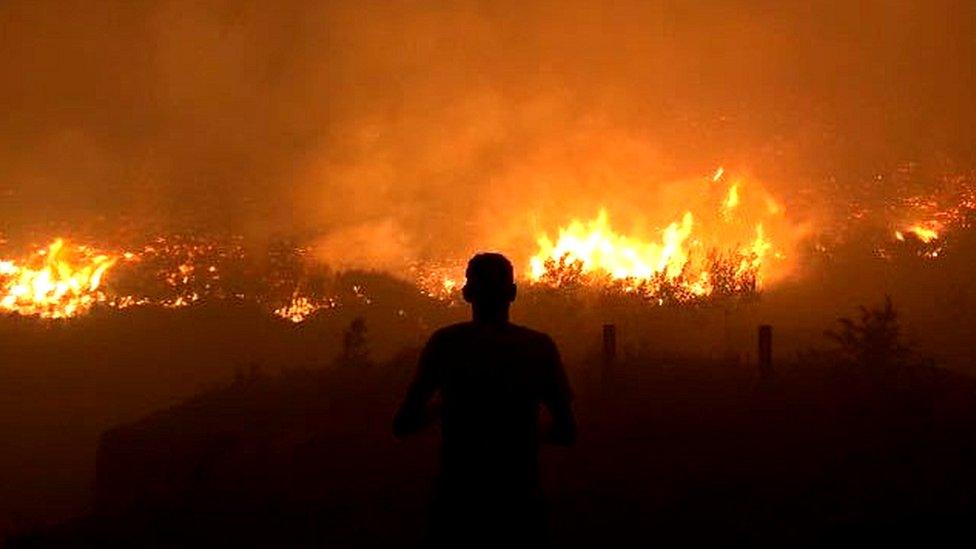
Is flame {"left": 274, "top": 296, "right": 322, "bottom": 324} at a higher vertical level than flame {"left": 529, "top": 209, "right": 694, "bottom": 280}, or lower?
lower

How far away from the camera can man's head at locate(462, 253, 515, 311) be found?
3.22m

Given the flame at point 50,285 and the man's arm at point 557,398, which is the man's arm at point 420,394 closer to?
the man's arm at point 557,398

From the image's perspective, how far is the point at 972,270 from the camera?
35406 millimetres

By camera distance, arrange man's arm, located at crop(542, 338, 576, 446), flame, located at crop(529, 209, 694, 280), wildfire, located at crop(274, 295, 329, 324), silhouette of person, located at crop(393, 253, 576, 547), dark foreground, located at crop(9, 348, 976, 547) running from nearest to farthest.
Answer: silhouette of person, located at crop(393, 253, 576, 547), man's arm, located at crop(542, 338, 576, 446), dark foreground, located at crop(9, 348, 976, 547), flame, located at crop(529, 209, 694, 280), wildfire, located at crop(274, 295, 329, 324)

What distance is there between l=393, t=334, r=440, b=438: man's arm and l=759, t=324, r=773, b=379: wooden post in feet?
45.0

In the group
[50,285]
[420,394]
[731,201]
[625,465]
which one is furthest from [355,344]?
[50,285]

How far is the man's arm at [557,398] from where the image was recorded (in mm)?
3182

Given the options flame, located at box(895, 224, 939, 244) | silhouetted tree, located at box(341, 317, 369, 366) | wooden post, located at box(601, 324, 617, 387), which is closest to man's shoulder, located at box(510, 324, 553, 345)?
wooden post, located at box(601, 324, 617, 387)

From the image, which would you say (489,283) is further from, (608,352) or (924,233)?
(924,233)

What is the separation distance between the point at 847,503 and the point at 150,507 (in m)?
11.4

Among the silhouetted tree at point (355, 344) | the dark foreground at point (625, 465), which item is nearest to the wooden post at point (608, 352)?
the dark foreground at point (625, 465)

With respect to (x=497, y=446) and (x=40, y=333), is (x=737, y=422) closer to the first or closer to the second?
(x=497, y=446)

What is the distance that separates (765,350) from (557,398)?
45.2ft

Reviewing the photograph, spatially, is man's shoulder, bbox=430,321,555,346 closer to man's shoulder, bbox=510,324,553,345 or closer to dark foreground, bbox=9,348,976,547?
man's shoulder, bbox=510,324,553,345
